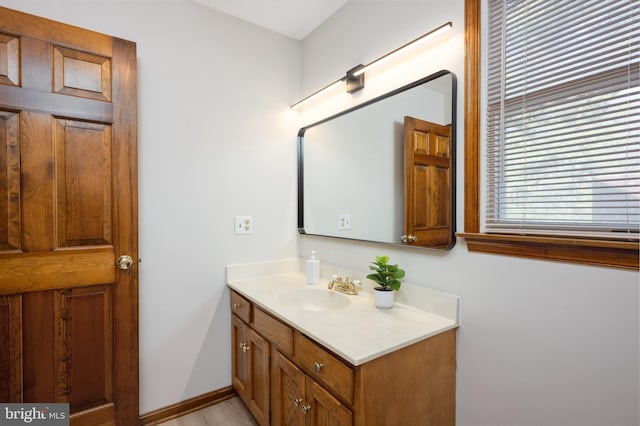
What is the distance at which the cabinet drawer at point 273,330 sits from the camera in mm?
1340

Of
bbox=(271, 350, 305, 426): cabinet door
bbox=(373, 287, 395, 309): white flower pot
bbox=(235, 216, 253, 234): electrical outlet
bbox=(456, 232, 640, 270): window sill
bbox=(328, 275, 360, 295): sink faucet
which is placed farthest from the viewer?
bbox=(235, 216, 253, 234): electrical outlet

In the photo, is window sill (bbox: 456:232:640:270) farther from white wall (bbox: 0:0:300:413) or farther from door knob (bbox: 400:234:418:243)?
white wall (bbox: 0:0:300:413)

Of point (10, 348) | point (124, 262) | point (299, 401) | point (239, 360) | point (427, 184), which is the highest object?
point (427, 184)

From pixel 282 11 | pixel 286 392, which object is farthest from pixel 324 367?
pixel 282 11

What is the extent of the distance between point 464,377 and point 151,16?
2.36m

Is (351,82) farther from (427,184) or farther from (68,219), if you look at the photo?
(68,219)

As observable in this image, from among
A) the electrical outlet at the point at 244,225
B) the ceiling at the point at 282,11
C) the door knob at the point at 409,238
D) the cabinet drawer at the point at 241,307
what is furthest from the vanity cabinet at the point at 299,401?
the ceiling at the point at 282,11

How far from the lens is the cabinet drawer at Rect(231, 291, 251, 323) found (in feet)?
5.63

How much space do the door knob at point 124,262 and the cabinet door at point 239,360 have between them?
67cm

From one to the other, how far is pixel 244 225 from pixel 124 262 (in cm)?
70

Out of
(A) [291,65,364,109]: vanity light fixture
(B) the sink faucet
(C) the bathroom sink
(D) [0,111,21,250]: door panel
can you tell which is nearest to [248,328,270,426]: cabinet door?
(C) the bathroom sink

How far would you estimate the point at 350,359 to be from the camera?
99 centimetres

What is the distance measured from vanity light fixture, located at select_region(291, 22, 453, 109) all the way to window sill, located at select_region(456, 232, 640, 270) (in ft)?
2.80

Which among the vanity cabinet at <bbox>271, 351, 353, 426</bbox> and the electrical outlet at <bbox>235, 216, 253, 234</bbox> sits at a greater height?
the electrical outlet at <bbox>235, 216, 253, 234</bbox>
